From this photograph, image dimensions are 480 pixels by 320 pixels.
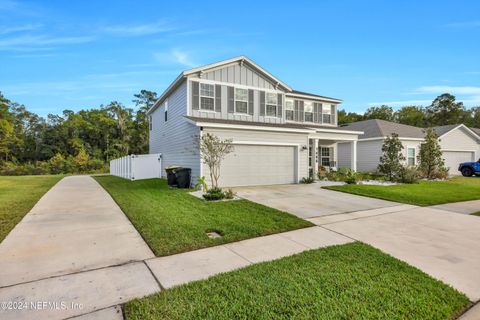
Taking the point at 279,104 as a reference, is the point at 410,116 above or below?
above

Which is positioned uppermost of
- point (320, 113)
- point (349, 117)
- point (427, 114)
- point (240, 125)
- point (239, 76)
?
point (427, 114)

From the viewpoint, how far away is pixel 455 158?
74.7 ft

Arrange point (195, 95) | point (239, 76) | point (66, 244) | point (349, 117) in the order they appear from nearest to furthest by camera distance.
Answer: point (66, 244) < point (195, 95) < point (239, 76) < point (349, 117)

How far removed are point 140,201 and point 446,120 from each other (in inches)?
2113

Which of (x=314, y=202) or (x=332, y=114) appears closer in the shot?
(x=314, y=202)

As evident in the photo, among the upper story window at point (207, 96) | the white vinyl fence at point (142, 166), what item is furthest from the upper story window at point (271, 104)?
the white vinyl fence at point (142, 166)

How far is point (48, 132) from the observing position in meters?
40.3

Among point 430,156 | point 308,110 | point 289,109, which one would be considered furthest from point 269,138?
point 430,156

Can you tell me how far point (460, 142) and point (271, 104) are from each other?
20.1 meters

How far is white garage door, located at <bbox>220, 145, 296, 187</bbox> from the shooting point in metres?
11.7

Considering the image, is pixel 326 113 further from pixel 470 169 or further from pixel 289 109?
pixel 470 169

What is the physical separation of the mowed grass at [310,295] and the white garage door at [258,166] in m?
8.16

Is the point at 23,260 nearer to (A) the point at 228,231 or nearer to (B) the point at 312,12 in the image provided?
(A) the point at 228,231

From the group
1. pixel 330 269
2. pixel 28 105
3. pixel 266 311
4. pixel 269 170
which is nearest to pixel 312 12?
pixel 269 170
